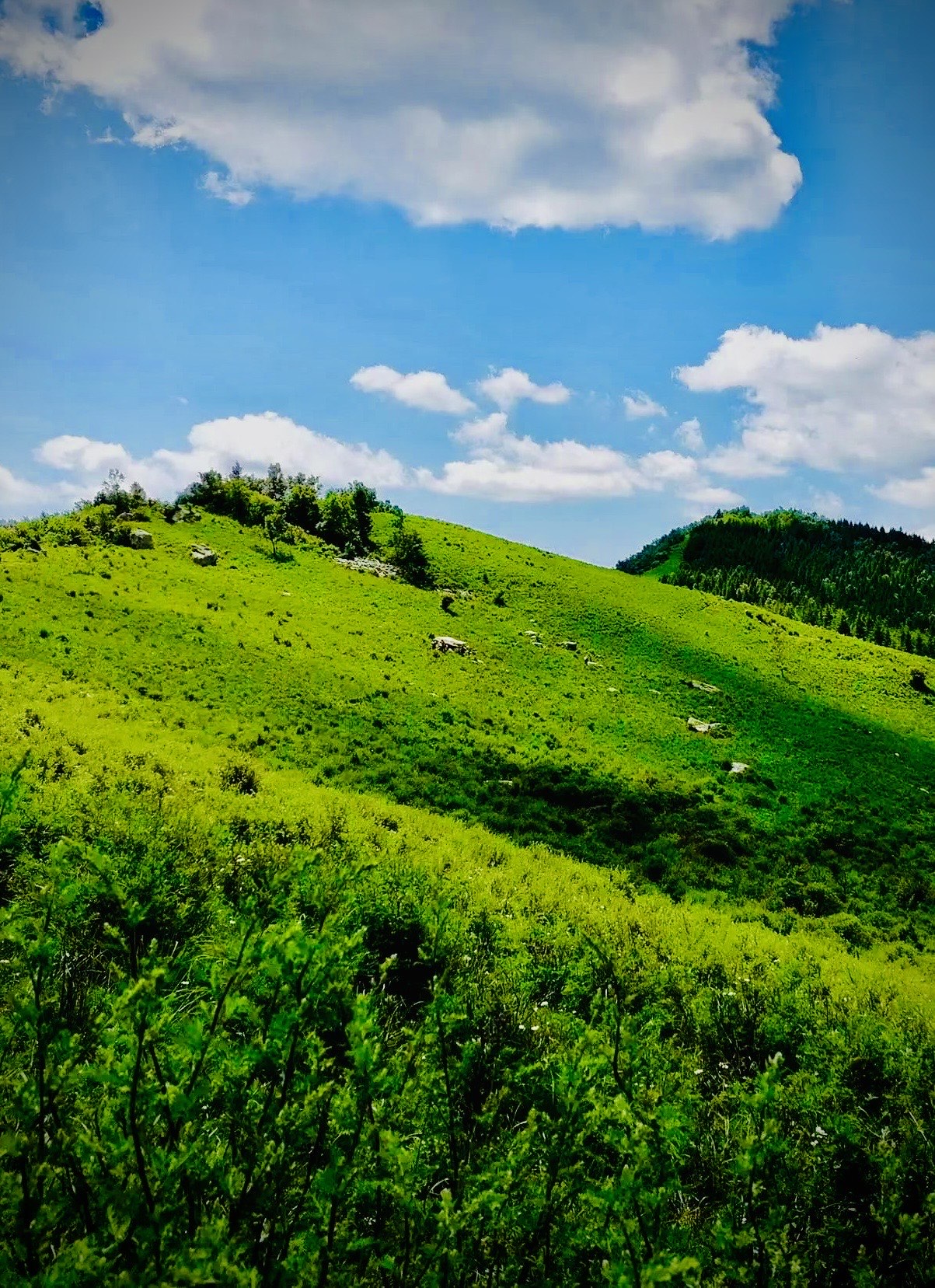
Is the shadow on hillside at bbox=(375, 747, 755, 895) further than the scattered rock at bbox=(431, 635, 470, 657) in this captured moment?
No

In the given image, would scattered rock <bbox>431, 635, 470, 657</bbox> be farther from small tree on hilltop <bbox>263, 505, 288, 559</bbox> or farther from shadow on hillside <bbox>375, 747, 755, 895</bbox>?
small tree on hilltop <bbox>263, 505, 288, 559</bbox>

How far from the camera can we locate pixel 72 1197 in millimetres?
2582

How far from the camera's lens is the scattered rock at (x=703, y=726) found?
3247 cm

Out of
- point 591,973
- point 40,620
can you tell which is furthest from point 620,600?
point 591,973

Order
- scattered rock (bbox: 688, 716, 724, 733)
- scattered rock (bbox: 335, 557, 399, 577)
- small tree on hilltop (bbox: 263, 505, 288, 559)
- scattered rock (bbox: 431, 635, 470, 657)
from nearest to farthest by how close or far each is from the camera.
→ scattered rock (bbox: 688, 716, 724, 733)
scattered rock (bbox: 431, 635, 470, 657)
scattered rock (bbox: 335, 557, 399, 577)
small tree on hilltop (bbox: 263, 505, 288, 559)

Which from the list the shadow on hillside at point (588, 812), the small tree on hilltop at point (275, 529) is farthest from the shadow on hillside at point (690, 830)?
the small tree on hilltop at point (275, 529)

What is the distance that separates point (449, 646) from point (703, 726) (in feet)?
48.3

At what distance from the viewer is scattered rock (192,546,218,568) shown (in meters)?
44.2

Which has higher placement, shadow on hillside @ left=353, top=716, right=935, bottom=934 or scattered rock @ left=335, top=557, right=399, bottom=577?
scattered rock @ left=335, top=557, right=399, bottom=577

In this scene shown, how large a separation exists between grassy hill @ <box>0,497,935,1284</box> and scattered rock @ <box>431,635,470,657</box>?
5105mm

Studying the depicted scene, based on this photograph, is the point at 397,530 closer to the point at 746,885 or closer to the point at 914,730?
the point at 914,730

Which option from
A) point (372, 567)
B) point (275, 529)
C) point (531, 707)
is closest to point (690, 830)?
point (531, 707)

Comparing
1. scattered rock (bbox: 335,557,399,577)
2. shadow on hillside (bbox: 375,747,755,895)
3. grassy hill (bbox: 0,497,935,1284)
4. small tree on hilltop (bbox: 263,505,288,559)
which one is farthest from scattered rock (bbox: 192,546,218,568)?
shadow on hillside (bbox: 375,747,755,895)

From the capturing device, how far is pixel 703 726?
3281 cm
